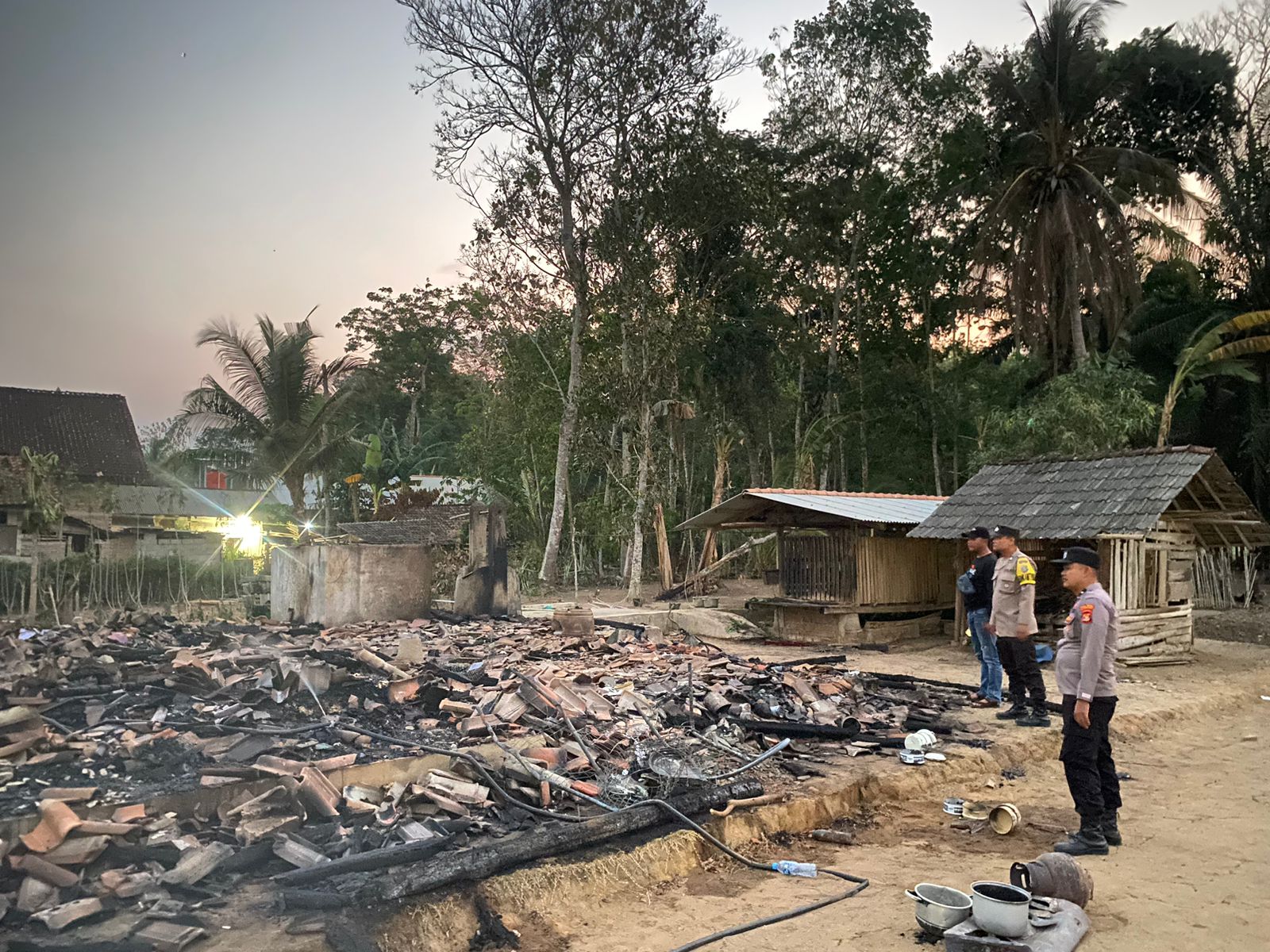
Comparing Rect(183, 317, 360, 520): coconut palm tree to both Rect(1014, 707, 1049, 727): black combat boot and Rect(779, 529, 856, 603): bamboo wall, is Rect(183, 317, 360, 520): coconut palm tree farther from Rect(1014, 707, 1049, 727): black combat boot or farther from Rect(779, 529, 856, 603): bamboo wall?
Rect(1014, 707, 1049, 727): black combat boot

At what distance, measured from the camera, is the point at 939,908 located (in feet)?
13.8

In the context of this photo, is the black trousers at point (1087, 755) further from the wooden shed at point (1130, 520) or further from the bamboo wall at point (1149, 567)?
the bamboo wall at point (1149, 567)

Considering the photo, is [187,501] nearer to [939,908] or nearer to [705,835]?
[705,835]

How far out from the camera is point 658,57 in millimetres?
21281

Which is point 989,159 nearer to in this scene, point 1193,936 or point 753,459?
point 753,459

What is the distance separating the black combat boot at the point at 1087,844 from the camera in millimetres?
5402

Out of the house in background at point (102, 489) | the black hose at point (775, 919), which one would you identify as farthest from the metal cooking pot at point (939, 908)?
the house in background at point (102, 489)

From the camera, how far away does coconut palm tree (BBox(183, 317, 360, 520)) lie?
19281mm

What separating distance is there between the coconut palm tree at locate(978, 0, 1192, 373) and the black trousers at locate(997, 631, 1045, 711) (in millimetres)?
14018

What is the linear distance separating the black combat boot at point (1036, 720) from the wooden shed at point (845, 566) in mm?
5500

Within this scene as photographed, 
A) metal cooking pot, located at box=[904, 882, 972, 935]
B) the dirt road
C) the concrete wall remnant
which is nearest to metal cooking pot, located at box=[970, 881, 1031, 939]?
metal cooking pot, located at box=[904, 882, 972, 935]

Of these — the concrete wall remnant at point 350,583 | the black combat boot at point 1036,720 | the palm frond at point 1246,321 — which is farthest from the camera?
the palm frond at point 1246,321

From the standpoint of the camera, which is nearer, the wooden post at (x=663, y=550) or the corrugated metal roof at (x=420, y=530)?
the corrugated metal roof at (x=420, y=530)

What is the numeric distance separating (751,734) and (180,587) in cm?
1136
